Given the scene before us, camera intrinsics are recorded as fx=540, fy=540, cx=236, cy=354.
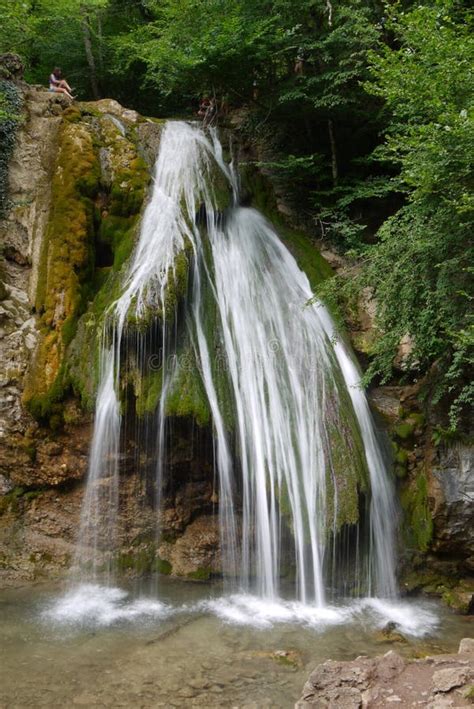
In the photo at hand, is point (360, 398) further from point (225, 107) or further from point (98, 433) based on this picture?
point (225, 107)

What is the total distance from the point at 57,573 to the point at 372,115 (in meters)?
9.33

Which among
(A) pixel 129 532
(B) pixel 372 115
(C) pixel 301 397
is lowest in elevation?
(A) pixel 129 532

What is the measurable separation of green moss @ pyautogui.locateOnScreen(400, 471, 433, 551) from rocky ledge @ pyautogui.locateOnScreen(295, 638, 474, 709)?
3.02m

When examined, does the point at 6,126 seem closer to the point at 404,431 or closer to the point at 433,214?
the point at 433,214

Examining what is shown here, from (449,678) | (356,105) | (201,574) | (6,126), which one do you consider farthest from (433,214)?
(6,126)

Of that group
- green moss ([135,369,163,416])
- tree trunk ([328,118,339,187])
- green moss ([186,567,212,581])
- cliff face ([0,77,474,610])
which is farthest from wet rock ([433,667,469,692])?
tree trunk ([328,118,339,187])

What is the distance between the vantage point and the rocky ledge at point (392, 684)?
3.13 metres

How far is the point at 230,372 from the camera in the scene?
23.4 feet

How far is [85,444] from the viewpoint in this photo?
6.71 metres

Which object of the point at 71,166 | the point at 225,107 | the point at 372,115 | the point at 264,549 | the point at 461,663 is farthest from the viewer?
the point at 225,107

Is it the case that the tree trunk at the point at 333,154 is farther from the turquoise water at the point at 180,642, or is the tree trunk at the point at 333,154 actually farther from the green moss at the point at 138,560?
the turquoise water at the point at 180,642

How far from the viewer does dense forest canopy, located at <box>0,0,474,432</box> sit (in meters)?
5.86

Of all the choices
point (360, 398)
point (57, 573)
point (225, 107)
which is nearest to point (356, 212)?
point (225, 107)

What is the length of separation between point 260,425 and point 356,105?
7.01 m
